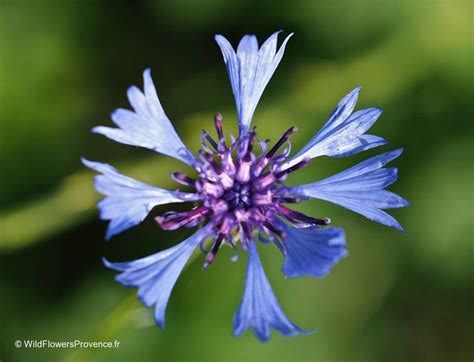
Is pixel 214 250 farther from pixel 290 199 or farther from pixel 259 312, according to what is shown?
pixel 290 199

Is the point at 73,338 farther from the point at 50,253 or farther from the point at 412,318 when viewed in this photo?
the point at 412,318

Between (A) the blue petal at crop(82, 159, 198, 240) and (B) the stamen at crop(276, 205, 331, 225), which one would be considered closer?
(A) the blue petal at crop(82, 159, 198, 240)

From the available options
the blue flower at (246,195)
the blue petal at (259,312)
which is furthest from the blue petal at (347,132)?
the blue petal at (259,312)

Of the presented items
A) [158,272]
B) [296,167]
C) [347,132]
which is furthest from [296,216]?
[158,272]

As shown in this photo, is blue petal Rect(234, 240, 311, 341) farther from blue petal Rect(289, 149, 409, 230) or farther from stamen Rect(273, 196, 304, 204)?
blue petal Rect(289, 149, 409, 230)

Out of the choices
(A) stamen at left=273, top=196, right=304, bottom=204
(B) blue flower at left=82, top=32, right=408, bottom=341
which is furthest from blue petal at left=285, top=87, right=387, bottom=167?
(A) stamen at left=273, top=196, right=304, bottom=204

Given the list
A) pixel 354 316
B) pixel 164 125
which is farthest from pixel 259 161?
pixel 354 316
